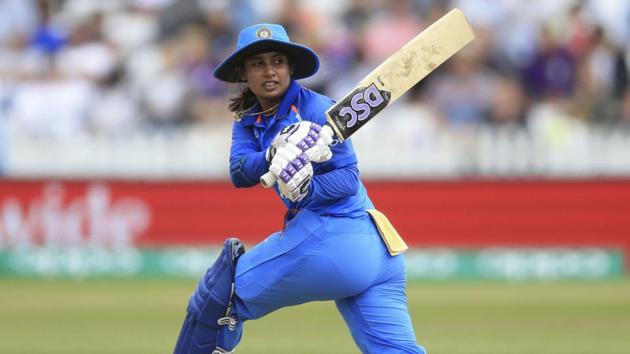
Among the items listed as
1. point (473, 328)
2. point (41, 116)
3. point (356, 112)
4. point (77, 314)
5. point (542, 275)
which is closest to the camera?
point (356, 112)

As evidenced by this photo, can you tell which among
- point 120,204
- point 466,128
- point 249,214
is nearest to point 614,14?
point 466,128

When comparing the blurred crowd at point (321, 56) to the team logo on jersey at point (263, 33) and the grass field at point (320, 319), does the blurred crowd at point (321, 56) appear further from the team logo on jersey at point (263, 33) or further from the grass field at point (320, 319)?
the team logo on jersey at point (263, 33)

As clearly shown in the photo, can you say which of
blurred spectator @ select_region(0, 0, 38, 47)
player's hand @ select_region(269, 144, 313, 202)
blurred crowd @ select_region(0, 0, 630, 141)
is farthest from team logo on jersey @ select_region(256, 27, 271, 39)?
blurred spectator @ select_region(0, 0, 38, 47)

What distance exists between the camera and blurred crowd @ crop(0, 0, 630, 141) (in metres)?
12.6

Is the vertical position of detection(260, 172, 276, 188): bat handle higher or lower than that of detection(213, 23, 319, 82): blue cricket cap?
lower

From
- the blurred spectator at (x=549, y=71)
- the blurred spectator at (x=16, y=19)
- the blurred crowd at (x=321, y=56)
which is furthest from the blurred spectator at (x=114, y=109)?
the blurred spectator at (x=549, y=71)

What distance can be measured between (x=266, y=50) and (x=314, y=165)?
45 cm

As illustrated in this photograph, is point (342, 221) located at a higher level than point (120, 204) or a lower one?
lower

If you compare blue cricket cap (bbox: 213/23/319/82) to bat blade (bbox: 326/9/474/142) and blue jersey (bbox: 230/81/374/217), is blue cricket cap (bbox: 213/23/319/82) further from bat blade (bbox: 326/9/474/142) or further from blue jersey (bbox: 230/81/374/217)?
bat blade (bbox: 326/9/474/142)

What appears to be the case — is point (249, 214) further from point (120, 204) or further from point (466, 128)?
point (466, 128)

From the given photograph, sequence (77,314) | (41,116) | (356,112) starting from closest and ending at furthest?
(356,112), (77,314), (41,116)

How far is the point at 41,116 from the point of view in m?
13.1

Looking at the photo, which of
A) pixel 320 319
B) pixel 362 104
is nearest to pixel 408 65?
pixel 362 104

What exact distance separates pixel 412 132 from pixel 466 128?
1.73ft
